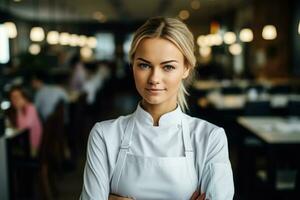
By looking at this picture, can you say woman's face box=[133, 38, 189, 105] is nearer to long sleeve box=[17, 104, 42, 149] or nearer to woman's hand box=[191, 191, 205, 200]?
woman's hand box=[191, 191, 205, 200]

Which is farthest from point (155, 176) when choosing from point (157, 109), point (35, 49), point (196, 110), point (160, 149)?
point (35, 49)

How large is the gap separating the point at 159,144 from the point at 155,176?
9 centimetres

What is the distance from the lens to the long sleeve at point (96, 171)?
122 centimetres

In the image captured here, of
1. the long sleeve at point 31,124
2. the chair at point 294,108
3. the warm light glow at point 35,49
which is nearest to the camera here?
the long sleeve at point 31,124

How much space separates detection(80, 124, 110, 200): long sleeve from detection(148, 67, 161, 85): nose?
0.20 meters

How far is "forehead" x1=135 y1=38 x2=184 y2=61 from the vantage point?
1.18 metres

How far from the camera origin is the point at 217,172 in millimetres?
1214

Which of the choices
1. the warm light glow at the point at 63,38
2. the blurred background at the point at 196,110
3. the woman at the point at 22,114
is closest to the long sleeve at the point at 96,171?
the blurred background at the point at 196,110

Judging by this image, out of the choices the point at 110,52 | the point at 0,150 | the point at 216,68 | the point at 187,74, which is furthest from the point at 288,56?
the point at 110,52

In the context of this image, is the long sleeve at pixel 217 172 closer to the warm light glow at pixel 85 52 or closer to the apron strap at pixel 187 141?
the apron strap at pixel 187 141

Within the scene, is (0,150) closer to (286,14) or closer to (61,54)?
(286,14)

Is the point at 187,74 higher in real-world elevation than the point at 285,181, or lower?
higher

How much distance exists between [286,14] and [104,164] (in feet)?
30.9

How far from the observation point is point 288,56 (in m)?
9.76
